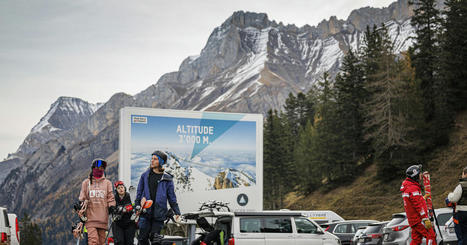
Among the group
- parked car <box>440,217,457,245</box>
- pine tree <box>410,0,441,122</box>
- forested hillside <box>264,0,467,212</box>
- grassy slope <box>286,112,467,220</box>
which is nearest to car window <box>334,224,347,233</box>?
parked car <box>440,217,457,245</box>

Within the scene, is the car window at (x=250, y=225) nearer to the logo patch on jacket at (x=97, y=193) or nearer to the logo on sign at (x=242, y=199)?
the logo patch on jacket at (x=97, y=193)

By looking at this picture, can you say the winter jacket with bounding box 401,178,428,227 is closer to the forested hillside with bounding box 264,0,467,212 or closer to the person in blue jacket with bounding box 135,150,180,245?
the person in blue jacket with bounding box 135,150,180,245

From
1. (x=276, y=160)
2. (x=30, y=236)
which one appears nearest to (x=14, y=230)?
(x=276, y=160)

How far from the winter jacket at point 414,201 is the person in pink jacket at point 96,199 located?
5.84 meters

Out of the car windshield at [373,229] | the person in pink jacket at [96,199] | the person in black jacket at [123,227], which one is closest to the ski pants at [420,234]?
the person in black jacket at [123,227]

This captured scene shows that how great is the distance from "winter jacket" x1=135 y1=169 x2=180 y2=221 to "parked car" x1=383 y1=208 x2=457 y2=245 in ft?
29.0

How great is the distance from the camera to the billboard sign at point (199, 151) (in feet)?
74.8

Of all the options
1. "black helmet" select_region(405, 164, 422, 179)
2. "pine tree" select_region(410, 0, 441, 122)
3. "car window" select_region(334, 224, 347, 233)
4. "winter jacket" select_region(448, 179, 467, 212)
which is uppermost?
"pine tree" select_region(410, 0, 441, 122)

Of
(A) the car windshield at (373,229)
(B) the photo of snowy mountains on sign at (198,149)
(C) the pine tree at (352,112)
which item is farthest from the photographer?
(C) the pine tree at (352,112)

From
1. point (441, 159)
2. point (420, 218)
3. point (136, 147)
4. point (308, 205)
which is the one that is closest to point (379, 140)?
point (441, 159)

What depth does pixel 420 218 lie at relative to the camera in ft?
39.7

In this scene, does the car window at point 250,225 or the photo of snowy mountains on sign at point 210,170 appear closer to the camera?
the car window at point 250,225

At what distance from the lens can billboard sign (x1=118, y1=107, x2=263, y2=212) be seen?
74.8ft

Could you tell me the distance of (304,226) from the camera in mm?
17469
